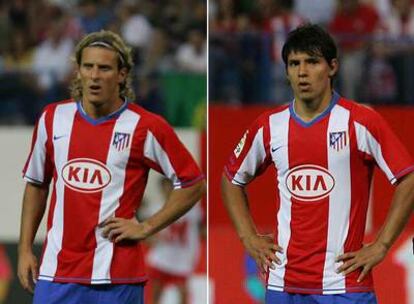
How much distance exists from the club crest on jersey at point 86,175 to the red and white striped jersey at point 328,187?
93 cm

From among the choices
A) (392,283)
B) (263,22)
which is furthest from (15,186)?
(392,283)

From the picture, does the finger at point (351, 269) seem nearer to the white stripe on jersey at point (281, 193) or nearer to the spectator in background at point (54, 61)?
the white stripe on jersey at point (281, 193)

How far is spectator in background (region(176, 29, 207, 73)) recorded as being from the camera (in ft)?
41.5

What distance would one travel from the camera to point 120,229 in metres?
6.19

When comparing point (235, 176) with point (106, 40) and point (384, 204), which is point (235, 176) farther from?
point (384, 204)

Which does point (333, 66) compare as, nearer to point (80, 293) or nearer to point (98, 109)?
point (98, 109)

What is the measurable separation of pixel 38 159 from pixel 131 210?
59 cm

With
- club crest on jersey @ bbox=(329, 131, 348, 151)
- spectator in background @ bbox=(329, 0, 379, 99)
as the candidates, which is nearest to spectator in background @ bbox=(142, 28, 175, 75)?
spectator in background @ bbox=(329, 0, 379, 99)

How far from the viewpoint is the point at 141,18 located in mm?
13484

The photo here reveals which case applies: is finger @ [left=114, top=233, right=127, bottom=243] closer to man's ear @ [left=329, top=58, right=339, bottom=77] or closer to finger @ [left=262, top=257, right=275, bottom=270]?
finger @ [left=262, top=257, right=275, bottom=270]


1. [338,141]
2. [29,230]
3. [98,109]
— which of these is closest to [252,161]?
[338,141]

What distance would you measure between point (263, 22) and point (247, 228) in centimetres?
621

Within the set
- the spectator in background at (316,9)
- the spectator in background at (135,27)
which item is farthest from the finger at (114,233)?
the spectator in background at (135,27)

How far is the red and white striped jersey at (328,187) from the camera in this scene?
582cm
